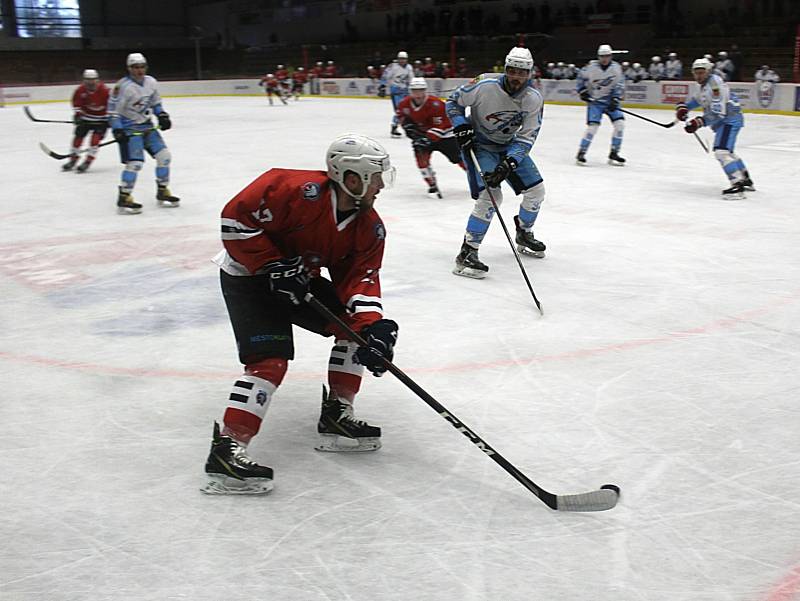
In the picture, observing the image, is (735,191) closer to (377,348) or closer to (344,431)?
(344,431)

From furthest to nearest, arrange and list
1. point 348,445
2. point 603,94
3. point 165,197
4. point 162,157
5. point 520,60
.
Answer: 1. point 603,94
2. point 165,197
3. point 162,157
4. point 520,60
5. point 348,445

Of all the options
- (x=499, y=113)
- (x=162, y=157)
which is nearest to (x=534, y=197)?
(x=499, y=113)

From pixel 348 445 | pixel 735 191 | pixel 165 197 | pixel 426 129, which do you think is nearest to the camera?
pixel 348 445

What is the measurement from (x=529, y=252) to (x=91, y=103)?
6371mm

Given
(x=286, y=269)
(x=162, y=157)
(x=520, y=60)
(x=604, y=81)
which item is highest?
(x=520, y=60)

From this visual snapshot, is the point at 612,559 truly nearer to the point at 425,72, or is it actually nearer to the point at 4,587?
the point at 4,587

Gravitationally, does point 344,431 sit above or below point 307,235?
below

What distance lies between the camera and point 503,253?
604 centimetres

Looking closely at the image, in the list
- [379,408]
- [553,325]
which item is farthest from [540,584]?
[553,325]

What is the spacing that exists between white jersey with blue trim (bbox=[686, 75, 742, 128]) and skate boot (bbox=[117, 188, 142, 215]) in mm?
5454

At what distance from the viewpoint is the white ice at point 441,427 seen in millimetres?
2266

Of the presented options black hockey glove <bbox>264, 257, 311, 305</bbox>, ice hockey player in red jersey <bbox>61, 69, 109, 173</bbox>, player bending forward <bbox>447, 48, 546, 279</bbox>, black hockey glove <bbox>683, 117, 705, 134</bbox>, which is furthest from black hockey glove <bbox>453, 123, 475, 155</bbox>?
ice hockey player in red jersey <bbox>61, 69, 109, 173</bbox>

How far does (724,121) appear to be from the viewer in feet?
26.4

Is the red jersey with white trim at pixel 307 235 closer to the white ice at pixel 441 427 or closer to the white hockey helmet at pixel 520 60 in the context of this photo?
the white ice at pixel 441 427
